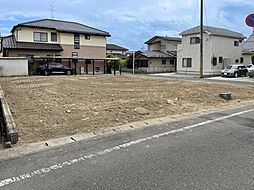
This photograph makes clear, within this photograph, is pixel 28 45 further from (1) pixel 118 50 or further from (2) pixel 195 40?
(1) pixel 118 50

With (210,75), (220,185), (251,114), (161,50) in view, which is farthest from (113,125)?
(161,50)

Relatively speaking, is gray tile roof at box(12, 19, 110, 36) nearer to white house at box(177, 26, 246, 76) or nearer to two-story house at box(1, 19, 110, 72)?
two-story house at box(1, 19, 110, 72)

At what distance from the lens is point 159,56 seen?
3578cm

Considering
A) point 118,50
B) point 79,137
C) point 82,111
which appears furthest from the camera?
point 118,50

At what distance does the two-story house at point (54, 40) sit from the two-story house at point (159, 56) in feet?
26.7

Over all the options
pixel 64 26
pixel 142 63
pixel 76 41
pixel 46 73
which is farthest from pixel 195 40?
pixel 46 73

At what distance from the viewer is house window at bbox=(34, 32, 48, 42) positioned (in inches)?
1034

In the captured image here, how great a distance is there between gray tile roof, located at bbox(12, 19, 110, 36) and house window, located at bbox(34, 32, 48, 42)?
0.88 meters

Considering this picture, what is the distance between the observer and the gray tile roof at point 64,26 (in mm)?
26484

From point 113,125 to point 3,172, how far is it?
2853 mm

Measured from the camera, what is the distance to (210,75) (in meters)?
26.6

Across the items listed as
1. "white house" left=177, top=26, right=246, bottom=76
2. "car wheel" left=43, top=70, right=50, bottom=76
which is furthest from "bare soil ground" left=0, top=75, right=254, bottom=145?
"white house" left=177, top=26, right=246, bottom=76

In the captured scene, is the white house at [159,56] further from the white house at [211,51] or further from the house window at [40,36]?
the house window at [40,36]

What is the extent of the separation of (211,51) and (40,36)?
67.4ft
